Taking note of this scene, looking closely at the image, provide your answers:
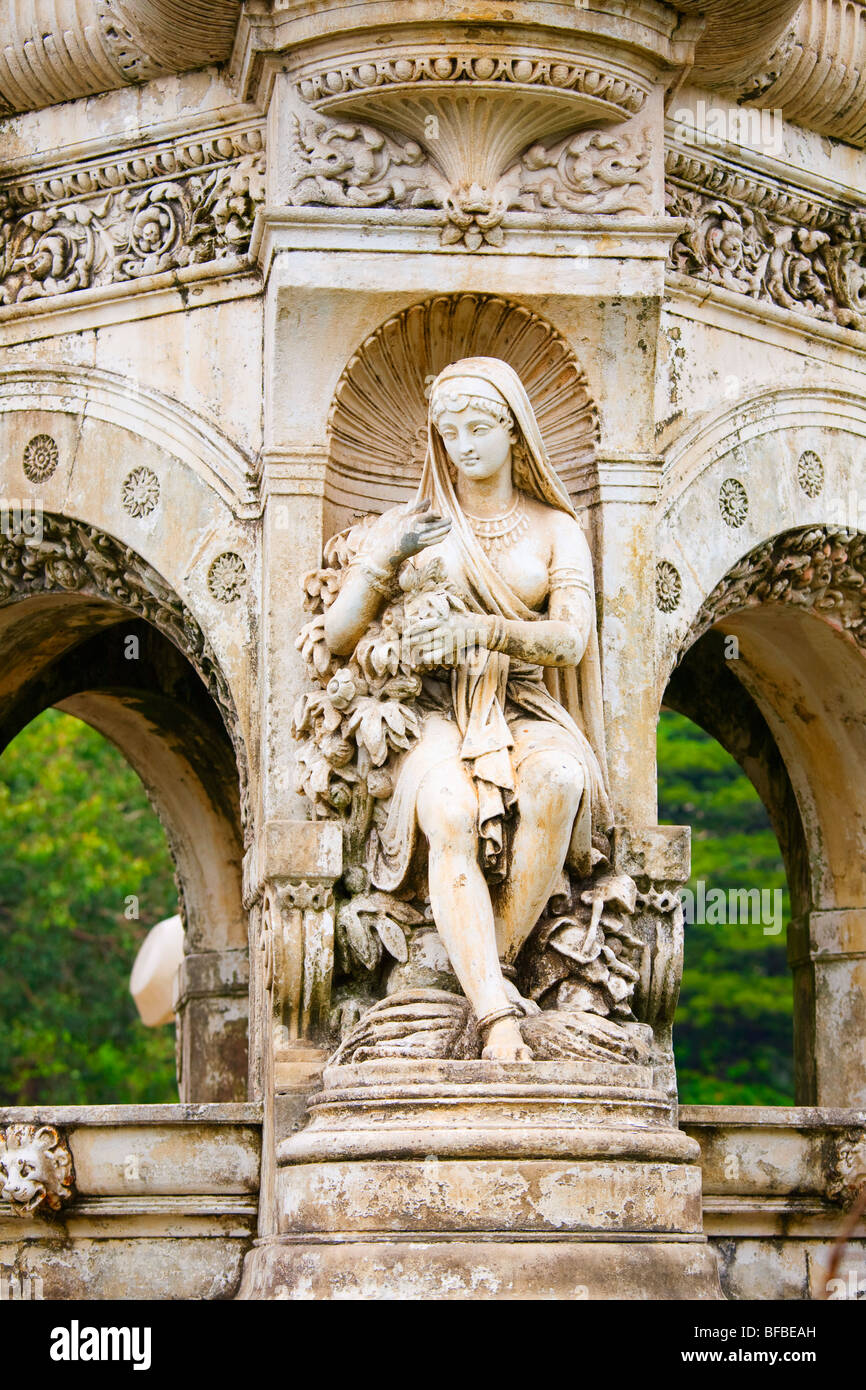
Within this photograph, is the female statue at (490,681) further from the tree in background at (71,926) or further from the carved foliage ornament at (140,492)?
the tree in background at (71,926)

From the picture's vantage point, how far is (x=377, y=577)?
8961 millimetres

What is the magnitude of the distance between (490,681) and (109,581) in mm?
2192

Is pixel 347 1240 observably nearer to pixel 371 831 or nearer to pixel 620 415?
pixel 371 831

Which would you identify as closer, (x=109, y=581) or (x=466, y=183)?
(x=466, y=183)

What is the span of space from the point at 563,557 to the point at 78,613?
3.66 meters

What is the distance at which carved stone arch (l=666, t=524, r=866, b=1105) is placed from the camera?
463 inches

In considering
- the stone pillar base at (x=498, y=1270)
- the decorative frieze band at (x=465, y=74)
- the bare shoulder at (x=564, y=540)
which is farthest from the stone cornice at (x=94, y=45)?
the stone pillar base at (x=498, y=1270)

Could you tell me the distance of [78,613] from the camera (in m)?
12.2

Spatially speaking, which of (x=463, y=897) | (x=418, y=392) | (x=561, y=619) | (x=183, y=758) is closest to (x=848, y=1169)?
(x=463, y=897)

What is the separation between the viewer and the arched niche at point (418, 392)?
9.73 meters

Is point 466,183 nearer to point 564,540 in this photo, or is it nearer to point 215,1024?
point 564,540

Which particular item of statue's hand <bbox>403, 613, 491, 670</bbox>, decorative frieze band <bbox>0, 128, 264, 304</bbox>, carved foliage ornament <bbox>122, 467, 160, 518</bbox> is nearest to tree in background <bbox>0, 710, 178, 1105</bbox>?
decorative frieze band <bbox>0, 128, 264, 304</bbox>

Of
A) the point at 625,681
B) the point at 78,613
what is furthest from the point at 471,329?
the point at 78,613

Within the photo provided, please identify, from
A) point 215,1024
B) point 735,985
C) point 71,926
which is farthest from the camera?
point 735,985
